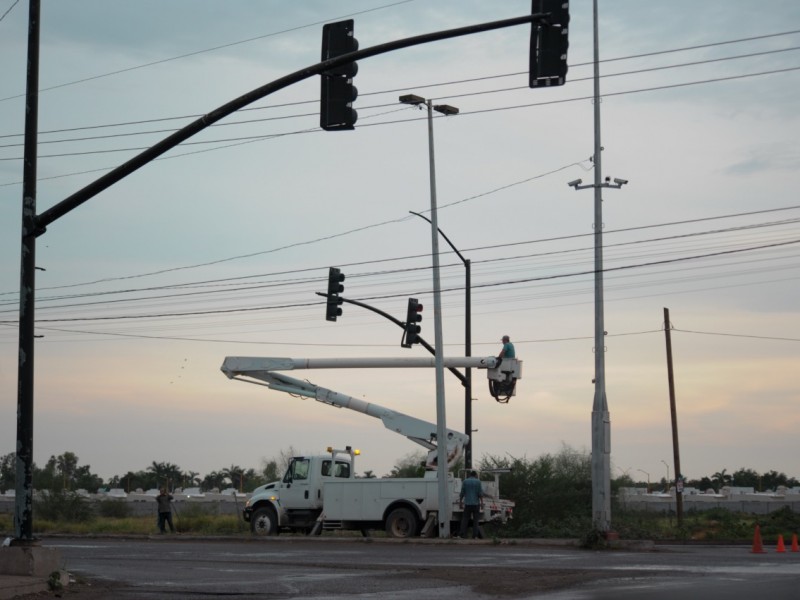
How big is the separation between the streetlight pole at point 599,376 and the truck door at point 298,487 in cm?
969

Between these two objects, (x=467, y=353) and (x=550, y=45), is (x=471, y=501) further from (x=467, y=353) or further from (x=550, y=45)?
(x=550, y=45)

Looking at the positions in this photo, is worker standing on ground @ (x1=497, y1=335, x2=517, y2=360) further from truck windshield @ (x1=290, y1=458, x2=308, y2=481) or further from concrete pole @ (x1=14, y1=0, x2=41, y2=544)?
concrete pole @ (x1=14, y1=0, x2=41, y2=544)

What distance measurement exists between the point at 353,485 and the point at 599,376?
27.1 ft

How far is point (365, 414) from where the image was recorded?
3572 cm

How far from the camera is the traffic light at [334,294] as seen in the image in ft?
109

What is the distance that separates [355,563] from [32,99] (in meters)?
9.51

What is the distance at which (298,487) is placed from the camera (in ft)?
113

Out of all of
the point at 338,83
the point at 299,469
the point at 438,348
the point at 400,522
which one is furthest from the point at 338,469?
the point at 338,83

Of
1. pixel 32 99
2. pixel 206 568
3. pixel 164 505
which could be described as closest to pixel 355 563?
pixel 206 568

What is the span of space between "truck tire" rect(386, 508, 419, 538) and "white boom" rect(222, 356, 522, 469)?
5.75 ft

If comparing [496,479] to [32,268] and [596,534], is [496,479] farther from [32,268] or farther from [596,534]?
[32,268]

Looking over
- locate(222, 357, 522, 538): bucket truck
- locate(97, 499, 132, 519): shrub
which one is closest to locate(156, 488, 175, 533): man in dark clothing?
locate(222, 357, 522, 538): bucket truck

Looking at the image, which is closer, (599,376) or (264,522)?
(599,376)

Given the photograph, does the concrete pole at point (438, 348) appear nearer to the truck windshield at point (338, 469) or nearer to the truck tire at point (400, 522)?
the truck tire at point (400, 522)
